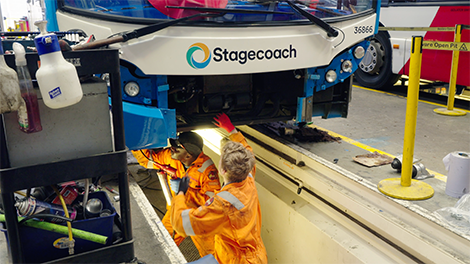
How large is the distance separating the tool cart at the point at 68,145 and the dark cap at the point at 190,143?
1.70 metres

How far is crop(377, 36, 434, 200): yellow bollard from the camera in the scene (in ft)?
8.96

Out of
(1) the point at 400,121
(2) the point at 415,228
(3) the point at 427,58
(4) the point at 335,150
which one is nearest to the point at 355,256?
(2) the point at 415,228

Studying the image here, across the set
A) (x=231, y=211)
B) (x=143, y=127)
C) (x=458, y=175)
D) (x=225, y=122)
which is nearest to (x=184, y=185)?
(x=231, y=211)

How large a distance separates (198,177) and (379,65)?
17.0 feet

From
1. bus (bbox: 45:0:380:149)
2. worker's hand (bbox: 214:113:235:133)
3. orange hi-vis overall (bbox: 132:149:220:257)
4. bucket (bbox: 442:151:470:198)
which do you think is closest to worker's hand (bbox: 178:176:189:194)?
orange hi-vis overall (bbox: 132:149:220:257)

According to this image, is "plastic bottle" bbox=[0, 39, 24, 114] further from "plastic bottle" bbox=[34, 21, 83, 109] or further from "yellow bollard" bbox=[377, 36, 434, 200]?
"yellow bollard" bbox=[377, 36, 434, 200]

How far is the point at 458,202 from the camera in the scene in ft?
8.85

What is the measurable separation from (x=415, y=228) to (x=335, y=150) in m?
1.34

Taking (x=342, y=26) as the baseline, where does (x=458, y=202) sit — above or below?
below

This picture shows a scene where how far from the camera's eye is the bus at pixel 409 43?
18.9 feet

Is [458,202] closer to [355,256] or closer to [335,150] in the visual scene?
[355,256]

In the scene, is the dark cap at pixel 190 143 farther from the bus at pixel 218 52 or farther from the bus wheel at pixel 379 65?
the bus wheel at pixel 379 65

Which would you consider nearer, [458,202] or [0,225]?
[0,225]

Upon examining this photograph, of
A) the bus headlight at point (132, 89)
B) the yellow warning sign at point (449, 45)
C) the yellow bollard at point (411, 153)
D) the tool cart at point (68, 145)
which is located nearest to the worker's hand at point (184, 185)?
the bus headlight at point (132, 89)
